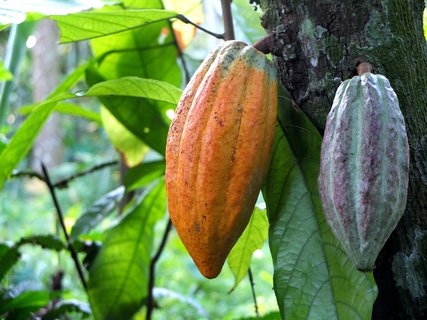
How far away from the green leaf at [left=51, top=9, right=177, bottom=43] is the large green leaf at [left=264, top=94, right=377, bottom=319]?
34 centimetres

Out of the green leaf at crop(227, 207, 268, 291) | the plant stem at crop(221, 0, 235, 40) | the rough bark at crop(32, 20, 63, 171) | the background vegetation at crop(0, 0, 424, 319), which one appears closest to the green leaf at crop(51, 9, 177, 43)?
the background vegetation at crop(0, 0, 424, 319)

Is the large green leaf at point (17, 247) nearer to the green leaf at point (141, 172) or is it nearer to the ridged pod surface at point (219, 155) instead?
the green leaf at point (141, 172)

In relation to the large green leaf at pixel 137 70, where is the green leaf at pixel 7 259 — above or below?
below

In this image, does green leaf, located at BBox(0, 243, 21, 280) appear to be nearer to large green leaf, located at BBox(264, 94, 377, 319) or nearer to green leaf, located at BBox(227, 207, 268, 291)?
green leaf, located at BBox(227, 207, 268, 291)

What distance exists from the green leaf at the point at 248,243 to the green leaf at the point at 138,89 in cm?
25

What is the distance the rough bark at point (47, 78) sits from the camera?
823 centimetres

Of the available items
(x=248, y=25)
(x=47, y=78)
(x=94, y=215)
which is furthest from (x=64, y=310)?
(x=47, y=78)

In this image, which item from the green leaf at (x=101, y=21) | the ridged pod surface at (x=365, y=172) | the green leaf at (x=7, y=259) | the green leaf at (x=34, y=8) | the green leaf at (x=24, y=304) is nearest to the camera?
the ridged pod surface at (x=365, y=172)

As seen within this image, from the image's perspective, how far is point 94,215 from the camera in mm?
1457

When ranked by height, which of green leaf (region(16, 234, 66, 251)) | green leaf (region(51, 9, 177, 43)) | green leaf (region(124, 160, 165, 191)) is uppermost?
green leaf (region(51, 9, 177, 43))

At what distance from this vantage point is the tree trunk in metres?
0.74

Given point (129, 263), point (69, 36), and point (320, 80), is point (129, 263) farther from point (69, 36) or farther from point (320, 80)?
point (320, 80)

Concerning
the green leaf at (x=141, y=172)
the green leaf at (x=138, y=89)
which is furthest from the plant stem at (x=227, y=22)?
the green leaf at (x=141, y=172)

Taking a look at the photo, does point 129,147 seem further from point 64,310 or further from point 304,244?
point 304,244
